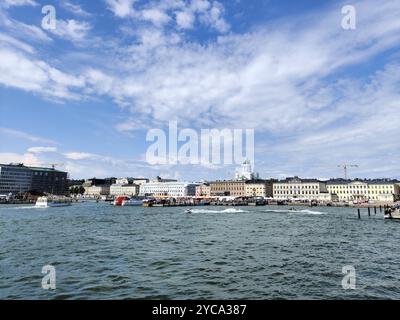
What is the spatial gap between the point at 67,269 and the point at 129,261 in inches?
124

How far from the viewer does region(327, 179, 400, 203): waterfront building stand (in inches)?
5290

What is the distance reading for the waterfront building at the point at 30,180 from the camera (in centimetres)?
16438

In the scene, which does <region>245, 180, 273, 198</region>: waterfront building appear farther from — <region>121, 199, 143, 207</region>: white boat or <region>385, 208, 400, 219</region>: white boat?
<region>385, 208, 400, 219</region>: white boat

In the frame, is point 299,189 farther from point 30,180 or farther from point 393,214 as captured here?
point 30,180

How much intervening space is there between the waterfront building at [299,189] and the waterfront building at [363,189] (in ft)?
14.8

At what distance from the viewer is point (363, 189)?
13800 centimetres

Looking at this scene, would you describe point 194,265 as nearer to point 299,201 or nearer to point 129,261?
point 129,261

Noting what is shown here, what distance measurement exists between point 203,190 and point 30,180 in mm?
85779

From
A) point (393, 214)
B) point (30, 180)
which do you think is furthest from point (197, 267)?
point (30, 180)

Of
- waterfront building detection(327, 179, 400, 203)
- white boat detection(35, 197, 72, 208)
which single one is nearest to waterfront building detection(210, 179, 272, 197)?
waterfront building detection(327, 179, 400, 203)

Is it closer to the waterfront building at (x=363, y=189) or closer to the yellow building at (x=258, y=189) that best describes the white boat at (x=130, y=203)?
the yellow building at (x=258, y=189)

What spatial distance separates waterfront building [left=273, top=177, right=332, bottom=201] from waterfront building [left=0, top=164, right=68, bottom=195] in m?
105

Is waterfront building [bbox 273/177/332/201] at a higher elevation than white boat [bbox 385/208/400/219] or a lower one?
higher
